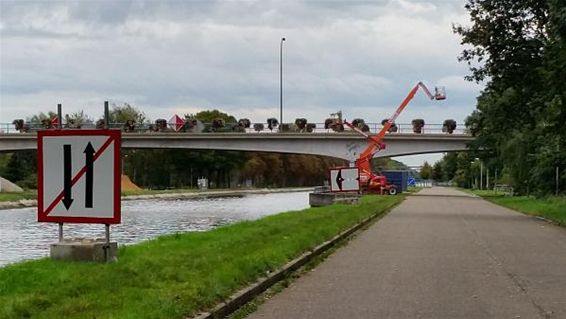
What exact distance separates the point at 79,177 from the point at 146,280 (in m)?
2.30

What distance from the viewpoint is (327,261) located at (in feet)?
53.5

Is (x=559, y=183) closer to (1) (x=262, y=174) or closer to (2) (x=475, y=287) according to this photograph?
(2) (x=475, y=287)

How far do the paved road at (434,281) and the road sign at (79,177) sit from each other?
3054 millimetres

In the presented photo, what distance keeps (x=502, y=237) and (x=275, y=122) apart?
61.5 m

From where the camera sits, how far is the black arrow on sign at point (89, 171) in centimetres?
1220

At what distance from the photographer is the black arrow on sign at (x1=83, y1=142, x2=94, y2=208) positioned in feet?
40.0

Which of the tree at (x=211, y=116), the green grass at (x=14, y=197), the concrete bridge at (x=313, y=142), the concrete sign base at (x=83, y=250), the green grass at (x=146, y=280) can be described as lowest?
the green grass at (x=14, y=197)

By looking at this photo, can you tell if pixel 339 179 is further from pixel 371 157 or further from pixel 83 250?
pixel 371 157

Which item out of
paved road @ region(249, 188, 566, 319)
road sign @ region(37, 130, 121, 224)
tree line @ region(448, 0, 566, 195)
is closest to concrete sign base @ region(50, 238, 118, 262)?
road sign @ region(37, 130, 121, 224)

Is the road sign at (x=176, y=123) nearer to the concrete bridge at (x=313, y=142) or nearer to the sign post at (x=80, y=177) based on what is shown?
the concrete bridge at (x=313, y=142)

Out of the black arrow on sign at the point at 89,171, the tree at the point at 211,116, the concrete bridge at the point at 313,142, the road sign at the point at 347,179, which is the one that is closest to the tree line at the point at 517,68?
the road sign at the point at 347,179

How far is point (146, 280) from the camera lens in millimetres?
11008

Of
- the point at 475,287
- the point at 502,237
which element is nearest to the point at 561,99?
the point at 502,237

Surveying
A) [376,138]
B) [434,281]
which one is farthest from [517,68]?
[376,138]
